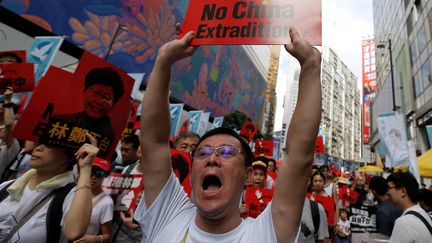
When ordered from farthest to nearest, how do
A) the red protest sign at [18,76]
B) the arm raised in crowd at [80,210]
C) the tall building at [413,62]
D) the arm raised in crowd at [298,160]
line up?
the tall building at [413,62] → the red protest sign at [18,76] → the arm raised in crowd at [80,210] → the arm raised in crowd at [298,160]

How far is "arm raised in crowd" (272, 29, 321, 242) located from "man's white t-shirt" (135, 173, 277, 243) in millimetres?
66

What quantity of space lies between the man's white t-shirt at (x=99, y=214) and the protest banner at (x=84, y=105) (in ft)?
1.45

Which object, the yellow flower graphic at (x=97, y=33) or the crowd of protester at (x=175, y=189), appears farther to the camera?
the yellow flower graphic at (x=97, y=33)

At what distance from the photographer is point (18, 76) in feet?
15.1

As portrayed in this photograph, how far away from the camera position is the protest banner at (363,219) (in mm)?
6258

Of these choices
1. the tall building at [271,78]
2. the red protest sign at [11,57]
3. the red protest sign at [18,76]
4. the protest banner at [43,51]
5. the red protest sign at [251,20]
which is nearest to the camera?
the red protest sign at [251,20]

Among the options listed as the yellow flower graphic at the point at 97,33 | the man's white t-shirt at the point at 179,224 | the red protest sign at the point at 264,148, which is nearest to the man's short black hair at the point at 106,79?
A: the man's white t-shirt at the point at 179,224

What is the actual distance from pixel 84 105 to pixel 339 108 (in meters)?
109

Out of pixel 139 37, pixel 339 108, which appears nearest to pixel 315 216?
pixel 139 37

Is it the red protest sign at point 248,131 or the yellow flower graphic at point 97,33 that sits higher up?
the yellow flower graphic at point 97,33

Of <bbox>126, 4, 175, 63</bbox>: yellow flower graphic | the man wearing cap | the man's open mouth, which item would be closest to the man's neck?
the man wearing cap

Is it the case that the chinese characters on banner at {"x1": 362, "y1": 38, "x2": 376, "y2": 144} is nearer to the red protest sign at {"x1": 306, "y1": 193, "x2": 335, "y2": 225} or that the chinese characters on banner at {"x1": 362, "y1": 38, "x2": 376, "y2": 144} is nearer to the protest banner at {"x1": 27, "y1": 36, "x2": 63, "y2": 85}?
the red protest sign at {"x1": 306, "y1": 193, "x2": 335, "y2": 225}

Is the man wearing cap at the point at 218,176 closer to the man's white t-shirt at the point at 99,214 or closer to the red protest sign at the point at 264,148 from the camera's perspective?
the man's white t-shirt at the point at 99,214

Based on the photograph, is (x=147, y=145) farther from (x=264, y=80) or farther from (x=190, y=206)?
(x=264, y=80)
